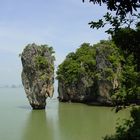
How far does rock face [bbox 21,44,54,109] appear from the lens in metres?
24.7

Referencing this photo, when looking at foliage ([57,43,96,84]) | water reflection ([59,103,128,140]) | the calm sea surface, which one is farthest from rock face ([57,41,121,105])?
the calm sea surface

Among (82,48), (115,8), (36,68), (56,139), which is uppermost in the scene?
(82,48)

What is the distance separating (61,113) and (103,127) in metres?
5.78

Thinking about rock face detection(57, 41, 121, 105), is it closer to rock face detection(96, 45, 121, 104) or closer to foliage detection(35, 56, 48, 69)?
rock face detection(96, 45, 121, 104)

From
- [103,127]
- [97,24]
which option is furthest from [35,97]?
[97,24]

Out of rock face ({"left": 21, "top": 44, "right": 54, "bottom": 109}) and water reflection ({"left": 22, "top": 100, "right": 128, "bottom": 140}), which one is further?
rock face ({"left": 21, "top": 44, "right": 54, "bottom": 109})

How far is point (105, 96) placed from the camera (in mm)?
27531

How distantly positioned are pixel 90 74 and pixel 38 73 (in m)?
6.60

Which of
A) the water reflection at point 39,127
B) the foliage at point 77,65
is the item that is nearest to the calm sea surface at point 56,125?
the water reflection at point 39,127

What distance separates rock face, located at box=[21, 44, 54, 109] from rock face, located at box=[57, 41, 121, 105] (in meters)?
3.99

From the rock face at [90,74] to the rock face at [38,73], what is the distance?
3.99 m

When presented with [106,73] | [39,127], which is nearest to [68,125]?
[39,127]

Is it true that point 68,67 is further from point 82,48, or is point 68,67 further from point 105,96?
point 105,96

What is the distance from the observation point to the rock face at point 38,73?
2466 centimetres
